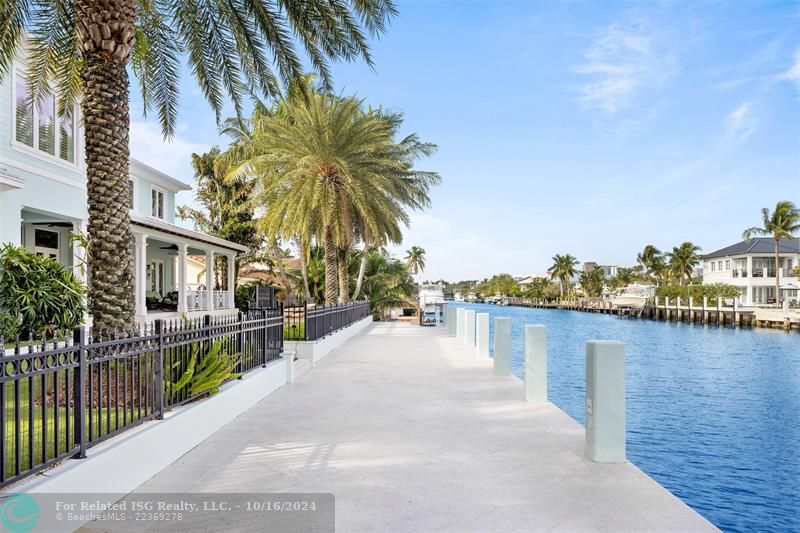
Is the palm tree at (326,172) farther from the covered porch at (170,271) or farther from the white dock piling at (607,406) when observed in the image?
the white dock piling at (607,406)

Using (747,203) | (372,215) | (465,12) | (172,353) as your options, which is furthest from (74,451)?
(747,203)

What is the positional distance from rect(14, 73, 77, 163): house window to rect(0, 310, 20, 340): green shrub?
522 centimetres

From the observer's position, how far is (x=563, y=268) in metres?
148

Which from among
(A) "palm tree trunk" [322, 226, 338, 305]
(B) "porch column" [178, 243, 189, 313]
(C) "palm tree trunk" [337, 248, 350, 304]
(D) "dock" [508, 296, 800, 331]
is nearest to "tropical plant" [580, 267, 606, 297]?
(D) "dock" [508, 296, 800, 331]

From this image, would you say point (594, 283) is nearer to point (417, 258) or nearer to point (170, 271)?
point (417, 258)

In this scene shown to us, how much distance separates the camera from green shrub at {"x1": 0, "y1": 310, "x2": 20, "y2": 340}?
12492mm

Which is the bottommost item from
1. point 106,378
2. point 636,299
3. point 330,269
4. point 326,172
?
point 636,299

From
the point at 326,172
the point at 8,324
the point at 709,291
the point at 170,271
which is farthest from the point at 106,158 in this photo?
the point at 709,291

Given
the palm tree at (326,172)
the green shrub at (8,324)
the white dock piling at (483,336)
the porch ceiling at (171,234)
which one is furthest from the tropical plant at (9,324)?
the white dock piling at (483,336)

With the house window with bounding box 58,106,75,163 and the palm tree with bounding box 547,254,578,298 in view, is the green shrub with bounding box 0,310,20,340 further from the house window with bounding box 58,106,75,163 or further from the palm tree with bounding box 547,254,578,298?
the palm tree with bounding box 547,254,578,298

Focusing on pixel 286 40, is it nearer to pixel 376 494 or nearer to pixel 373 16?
pixel 373 16

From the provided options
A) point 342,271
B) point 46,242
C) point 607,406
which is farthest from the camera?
point 342,271

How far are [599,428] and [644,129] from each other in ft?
113

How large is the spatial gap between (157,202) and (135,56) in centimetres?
1569
